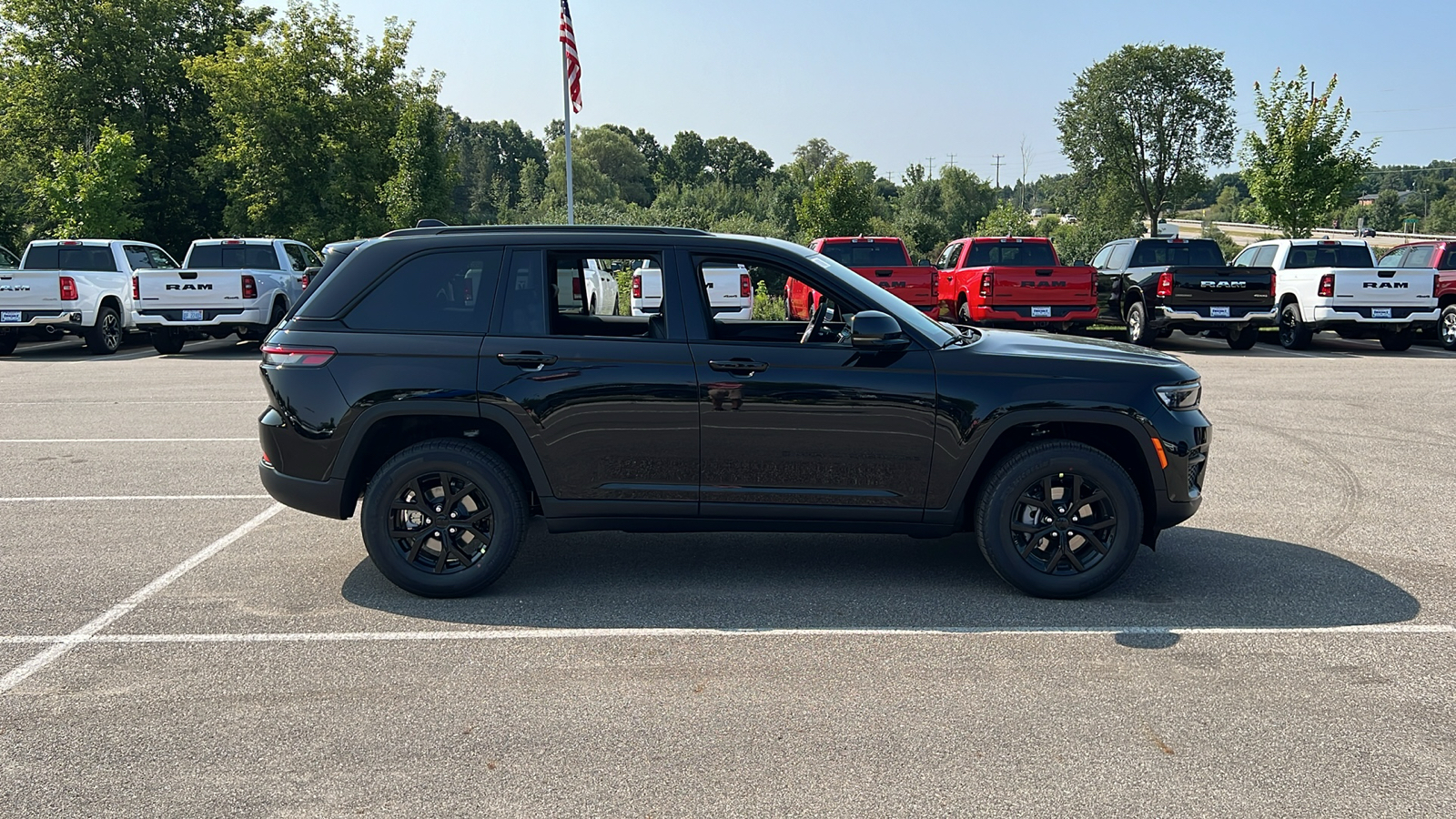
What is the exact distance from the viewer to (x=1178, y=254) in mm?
19812

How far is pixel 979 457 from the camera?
17.1ft

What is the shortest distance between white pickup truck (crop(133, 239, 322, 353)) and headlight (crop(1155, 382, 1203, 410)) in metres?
15.1

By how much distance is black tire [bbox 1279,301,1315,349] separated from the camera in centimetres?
1864

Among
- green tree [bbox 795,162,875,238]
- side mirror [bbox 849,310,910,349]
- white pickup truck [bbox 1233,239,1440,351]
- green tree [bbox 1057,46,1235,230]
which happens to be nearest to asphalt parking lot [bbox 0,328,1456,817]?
side mirror [bbox 849,310,910,349]

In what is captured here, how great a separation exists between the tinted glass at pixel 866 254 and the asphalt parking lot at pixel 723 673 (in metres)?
13.1

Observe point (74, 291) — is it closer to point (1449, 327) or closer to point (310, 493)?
point (310, 493)

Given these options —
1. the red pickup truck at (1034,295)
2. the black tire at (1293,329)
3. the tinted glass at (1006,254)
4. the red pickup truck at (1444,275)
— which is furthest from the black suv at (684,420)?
the red pickup truck at (1444,275)

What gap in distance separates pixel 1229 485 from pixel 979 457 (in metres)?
3.57

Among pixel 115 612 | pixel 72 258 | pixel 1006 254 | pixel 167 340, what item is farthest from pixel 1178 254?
pixel 72 258

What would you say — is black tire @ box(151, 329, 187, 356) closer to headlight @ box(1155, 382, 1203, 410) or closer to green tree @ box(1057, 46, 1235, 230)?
headlight @ box(1155, 382, 1203, 410)

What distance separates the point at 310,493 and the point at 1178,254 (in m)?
18.0

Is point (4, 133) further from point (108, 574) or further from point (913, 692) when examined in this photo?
point (913, 692)

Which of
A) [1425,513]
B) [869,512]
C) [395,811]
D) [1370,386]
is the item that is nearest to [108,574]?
[395,811]

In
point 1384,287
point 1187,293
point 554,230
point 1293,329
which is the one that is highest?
point 554,230
